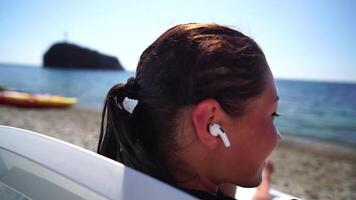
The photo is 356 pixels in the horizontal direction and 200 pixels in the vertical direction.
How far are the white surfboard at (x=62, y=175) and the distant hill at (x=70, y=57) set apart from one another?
107 meters

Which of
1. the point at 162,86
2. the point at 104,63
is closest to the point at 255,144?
the point at 162,86

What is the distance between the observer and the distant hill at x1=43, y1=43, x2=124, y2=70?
109 meters

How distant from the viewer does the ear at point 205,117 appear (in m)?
1.14

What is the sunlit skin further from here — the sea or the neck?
the sea

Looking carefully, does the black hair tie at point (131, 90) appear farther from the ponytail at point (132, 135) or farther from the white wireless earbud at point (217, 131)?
the white wireless earbud at point (217, 131)

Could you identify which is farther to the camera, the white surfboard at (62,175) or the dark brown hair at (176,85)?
the dark brown hair at (176,85)

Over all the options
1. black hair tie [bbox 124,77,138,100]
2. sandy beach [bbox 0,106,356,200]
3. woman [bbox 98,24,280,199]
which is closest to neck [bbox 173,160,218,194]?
woman [bbox 98,24,280,199]

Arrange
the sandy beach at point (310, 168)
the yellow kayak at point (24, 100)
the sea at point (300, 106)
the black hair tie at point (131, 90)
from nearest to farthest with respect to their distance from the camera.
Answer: the black hair tie at point (131, 90) → the sandy beach at point (310, 168) → the yellow kayak at point (24, 100) → the sea at point (300, 106)

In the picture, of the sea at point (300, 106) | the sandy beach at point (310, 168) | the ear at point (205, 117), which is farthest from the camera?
the sea at point (300, 106)

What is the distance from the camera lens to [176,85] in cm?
120

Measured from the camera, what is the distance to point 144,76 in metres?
1.34

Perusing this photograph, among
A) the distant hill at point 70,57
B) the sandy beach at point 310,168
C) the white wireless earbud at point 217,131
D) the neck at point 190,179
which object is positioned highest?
the white wireless earbud at point 217,131

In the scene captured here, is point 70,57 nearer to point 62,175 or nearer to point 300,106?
point 300,106

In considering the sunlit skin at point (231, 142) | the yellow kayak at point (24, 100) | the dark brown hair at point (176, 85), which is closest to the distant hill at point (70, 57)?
the yellow kayak at point (24, 100)
